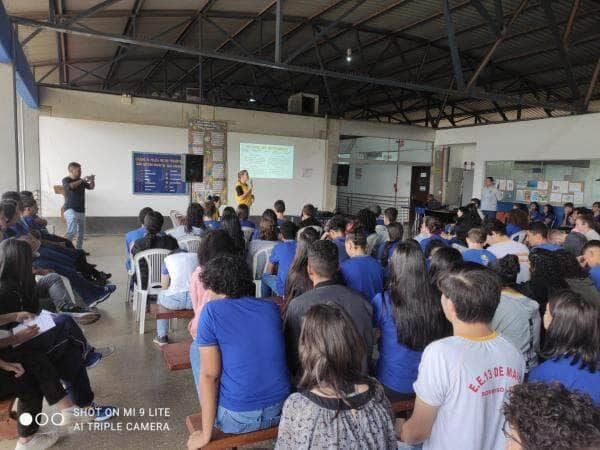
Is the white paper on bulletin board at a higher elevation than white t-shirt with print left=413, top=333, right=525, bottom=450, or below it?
higher

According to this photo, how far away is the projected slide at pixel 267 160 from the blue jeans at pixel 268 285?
6.04m

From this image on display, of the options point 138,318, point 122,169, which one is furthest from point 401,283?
point 122,169

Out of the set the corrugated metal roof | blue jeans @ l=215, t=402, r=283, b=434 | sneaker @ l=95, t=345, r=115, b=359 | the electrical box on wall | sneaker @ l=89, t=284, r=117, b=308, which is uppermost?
the corrugated metal roof

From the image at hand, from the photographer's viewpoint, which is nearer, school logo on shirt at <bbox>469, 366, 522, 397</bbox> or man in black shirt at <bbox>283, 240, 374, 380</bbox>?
school logo on shirt at <bbox>469, 366, 522, 397</bbox>

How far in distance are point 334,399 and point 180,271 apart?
232 centimetres

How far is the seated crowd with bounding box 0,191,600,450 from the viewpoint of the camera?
1.17m

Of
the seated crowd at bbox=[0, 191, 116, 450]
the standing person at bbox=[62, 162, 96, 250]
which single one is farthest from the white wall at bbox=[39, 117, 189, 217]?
the seated crowd at bbox=[0, 191, 116, 450]

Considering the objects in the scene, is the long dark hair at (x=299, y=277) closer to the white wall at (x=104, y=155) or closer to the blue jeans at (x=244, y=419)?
the blue jeans at (x=244, y=419)

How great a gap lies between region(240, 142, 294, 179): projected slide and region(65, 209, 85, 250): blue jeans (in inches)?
162

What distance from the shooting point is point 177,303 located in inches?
126

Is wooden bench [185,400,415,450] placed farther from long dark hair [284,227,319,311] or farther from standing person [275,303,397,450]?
long dark hair [284,227,319,311]

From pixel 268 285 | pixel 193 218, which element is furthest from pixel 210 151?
pixel 268 285

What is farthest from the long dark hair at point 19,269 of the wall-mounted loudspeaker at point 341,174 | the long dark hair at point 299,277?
the wall-mounted loudspeaker at point 341,174

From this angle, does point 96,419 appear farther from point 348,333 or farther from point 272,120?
point 272,120
